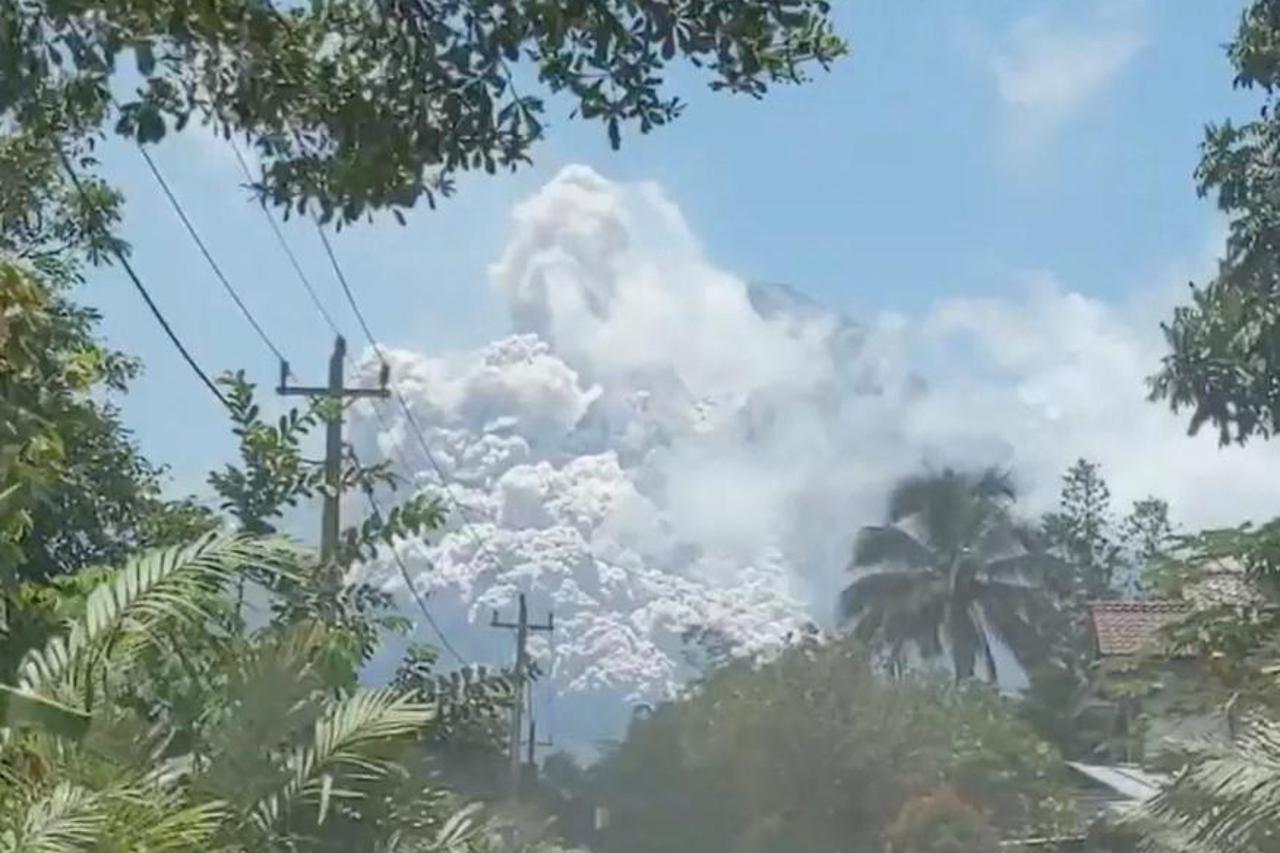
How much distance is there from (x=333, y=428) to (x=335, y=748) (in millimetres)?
11442

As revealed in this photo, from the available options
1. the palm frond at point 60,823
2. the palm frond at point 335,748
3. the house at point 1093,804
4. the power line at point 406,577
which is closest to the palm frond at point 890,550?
the house at point 1093,804

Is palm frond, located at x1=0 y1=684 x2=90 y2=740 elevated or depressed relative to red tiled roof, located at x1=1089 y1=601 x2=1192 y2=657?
depressed

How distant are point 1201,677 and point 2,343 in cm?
1729

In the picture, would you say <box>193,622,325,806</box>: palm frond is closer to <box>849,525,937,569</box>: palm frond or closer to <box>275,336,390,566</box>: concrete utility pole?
<box>275,336,390,566</box>: concrete utility pole

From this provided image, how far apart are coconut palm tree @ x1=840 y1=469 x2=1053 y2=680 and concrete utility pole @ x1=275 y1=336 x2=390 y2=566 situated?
36.1 m

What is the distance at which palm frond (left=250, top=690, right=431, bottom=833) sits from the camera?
13805 millimetres

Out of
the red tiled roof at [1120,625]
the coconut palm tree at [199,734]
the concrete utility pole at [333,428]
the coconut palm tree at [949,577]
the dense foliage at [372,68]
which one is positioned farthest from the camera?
the coconut palm tree at [949,577]

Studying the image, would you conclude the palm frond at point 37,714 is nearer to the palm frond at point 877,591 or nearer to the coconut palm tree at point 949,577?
the coconut palm tree at point 949,577

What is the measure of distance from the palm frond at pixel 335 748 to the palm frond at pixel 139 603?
10.2 ft

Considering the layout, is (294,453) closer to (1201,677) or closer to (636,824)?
(1201,677)

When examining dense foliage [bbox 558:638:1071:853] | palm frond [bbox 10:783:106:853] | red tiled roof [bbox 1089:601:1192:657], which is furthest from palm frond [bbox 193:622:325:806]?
dense foliage [bbox 558:638:1071:853]

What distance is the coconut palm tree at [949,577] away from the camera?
6425 cm

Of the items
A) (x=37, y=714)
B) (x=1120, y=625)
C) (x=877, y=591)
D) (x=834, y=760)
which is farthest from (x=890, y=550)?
(x=37, y=714)

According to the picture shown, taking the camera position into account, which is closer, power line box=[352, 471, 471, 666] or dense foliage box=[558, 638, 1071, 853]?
power line box=[352, 471, 471, 666]
